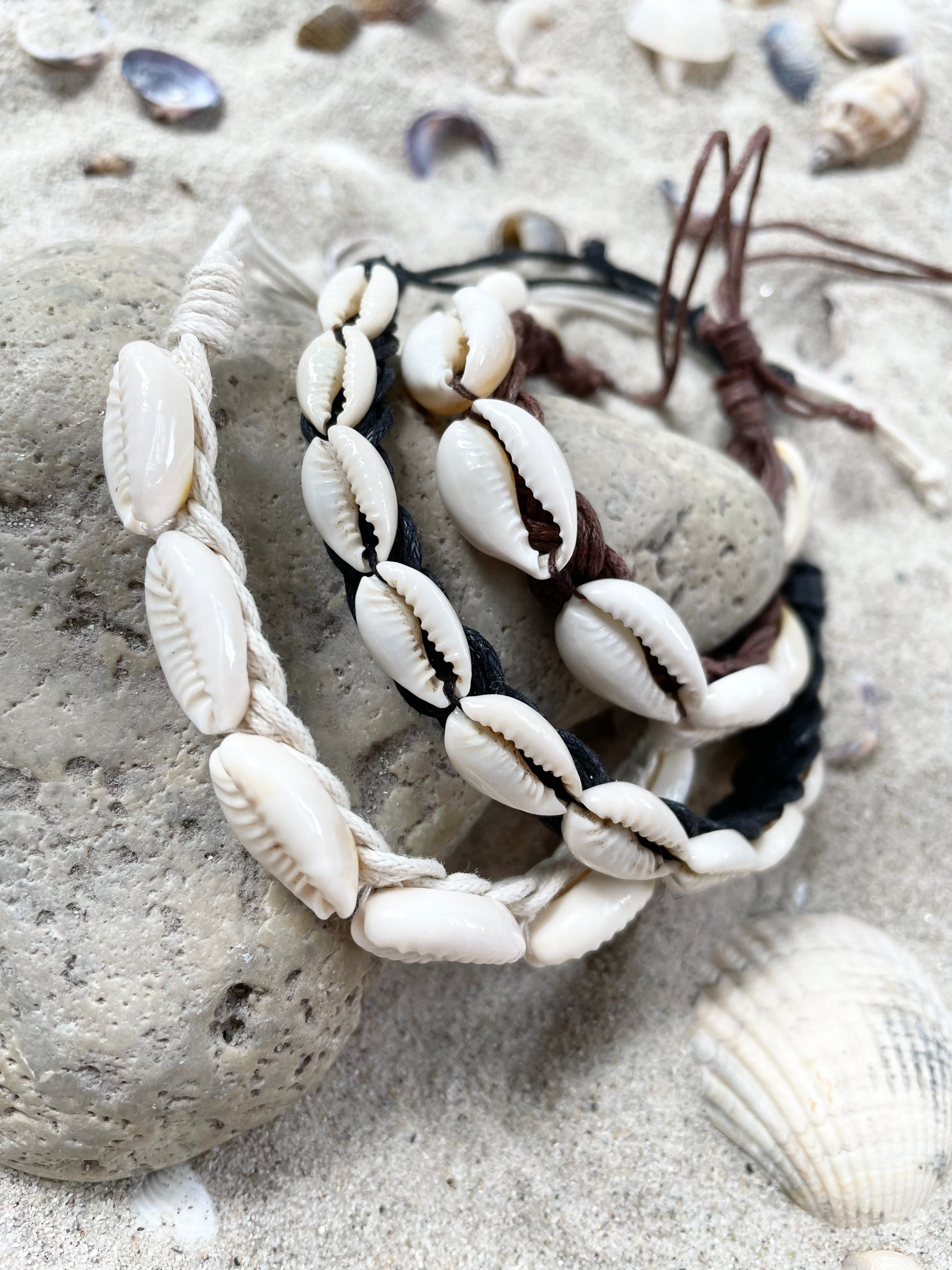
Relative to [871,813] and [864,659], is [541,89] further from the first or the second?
[871,813]

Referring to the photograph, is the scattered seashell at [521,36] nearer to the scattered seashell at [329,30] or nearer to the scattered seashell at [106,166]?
the scattered seashell at [329,30]

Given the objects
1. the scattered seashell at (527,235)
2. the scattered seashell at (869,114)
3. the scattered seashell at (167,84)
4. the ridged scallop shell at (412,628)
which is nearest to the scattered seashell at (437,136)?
the scattered seashell at (527,235)

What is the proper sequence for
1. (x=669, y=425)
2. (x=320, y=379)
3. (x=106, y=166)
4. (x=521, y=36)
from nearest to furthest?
(x=320, y=379), (x=106, y=166), (x=669, y=425), (x=521, y=36)

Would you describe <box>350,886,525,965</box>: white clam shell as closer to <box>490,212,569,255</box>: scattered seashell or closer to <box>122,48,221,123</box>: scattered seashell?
<box>490,212,569,255</box>: scattered seashell

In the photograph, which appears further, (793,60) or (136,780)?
(793,60)

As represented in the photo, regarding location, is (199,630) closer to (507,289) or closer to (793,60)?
(507,289)

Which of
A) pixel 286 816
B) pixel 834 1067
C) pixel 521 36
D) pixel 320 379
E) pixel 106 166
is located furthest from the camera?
pixel 521 36

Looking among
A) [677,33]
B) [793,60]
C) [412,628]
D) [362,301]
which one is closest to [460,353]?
[362,301]
